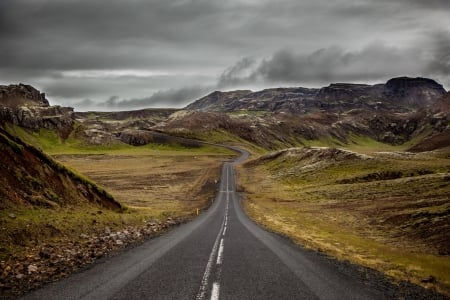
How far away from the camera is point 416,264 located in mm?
19906

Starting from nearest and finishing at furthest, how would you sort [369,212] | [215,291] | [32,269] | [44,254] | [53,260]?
[215,291]
[32,269]
[53,260]
[44,254]
[369,212]

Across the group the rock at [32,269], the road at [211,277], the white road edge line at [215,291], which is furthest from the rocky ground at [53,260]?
the white road edge line at [215,291]

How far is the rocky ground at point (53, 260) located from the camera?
12.1 m

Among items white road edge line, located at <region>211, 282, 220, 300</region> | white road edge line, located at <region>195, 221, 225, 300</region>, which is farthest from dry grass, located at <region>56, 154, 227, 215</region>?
white road edge line, located at <region>211, 282, 220, 300</region>

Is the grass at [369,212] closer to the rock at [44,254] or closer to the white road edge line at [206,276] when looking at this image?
the white road edge line at [206,276]

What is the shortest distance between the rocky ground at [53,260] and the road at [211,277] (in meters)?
0.87

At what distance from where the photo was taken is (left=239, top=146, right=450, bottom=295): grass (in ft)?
72.2

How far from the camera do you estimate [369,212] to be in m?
45.2

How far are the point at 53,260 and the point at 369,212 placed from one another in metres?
39.3

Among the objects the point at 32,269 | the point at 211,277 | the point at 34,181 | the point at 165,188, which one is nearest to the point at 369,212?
the point at 211,277

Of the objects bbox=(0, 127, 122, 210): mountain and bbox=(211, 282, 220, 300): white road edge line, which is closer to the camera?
bbox=(211, 282, 220, 300): white road edge line

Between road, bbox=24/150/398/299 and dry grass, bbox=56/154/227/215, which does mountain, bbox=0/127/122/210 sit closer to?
road, bbox=24/150/398/299

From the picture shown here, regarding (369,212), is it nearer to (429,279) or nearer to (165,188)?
(429,279)

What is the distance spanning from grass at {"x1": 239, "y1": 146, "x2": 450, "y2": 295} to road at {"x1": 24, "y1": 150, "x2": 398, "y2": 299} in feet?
14.4
